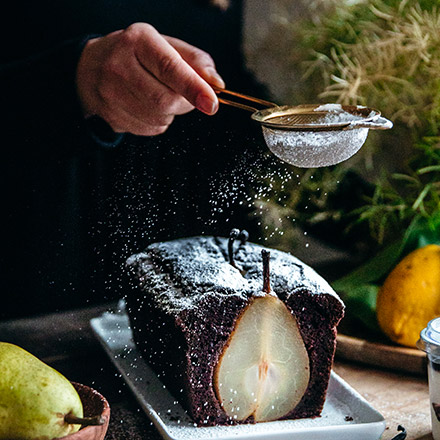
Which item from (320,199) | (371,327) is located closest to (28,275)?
(320,199)

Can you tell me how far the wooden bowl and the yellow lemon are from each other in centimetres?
54

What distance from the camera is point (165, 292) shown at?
3.43ft

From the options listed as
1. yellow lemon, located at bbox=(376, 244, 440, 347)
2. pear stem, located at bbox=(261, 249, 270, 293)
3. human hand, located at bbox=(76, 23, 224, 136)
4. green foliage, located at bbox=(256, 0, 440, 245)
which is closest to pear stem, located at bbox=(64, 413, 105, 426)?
pear stem, located at bbox=(261, 249, 270, 293)

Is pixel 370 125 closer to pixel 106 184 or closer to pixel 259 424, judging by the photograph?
pixel 259 424

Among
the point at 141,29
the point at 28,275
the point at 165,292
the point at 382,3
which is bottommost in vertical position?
the point at 28,275

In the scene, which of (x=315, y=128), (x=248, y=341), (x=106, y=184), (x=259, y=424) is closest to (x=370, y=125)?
(x=315, y=128)

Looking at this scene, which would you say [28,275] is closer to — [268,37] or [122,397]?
[122,397]

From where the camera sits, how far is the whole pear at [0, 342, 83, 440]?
76 cm

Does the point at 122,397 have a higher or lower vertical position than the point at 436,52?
lower

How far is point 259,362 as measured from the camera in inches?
38.7

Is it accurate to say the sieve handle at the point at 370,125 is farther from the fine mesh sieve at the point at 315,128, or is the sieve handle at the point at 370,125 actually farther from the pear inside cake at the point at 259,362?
the pear inside cake at the point at 259,362

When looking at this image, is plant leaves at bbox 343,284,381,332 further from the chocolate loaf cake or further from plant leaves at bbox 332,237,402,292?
the chocolate loaf cake

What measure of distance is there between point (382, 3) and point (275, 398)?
1.00 meters

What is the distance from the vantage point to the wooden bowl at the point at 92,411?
77cm
